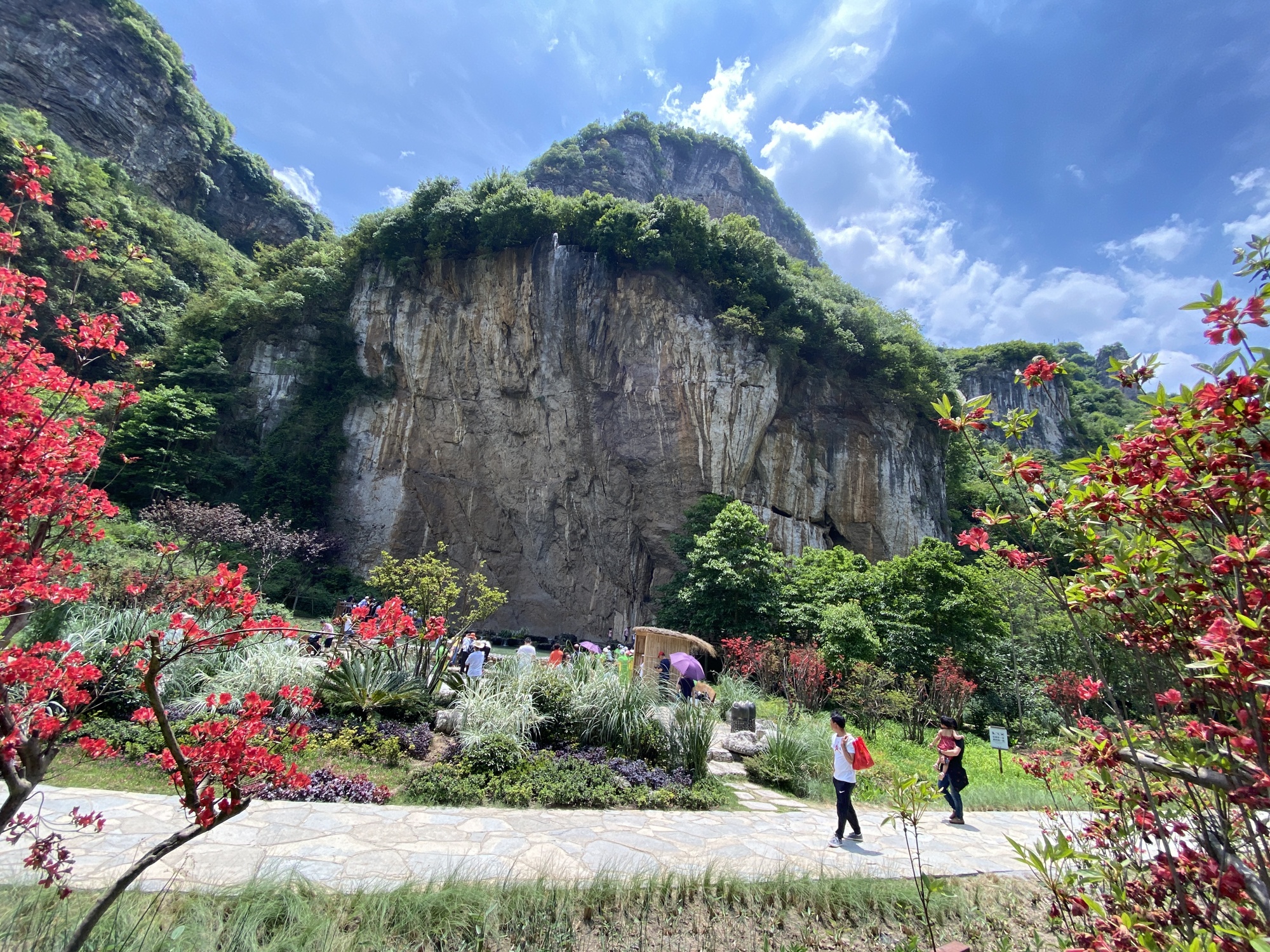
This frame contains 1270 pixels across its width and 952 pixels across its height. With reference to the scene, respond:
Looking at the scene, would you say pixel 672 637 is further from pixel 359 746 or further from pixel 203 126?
pixel 203 126

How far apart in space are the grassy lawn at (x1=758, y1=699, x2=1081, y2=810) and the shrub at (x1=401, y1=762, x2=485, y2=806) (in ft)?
13.5

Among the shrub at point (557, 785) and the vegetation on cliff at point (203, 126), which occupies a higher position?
the vegetation on cliff at point (203, 126)

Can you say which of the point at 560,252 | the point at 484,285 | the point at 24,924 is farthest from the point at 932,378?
the point at 24,924

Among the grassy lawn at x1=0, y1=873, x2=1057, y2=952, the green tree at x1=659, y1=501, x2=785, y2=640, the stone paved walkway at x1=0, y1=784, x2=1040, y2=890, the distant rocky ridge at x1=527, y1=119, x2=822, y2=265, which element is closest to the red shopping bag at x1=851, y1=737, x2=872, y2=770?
the stone paved walkway at x1=0, y1=784, x2=1040, y2=890

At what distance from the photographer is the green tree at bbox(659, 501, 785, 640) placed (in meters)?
15.8

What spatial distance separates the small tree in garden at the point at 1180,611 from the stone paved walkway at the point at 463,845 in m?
2.61

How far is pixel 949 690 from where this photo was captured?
12.0 m

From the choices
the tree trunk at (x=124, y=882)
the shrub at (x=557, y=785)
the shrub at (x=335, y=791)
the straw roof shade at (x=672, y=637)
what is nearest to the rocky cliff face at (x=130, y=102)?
the straw roof shade at (x=672, y=637)

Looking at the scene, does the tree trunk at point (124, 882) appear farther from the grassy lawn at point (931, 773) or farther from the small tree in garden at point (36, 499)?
the grassy lawn at point (931, 773)

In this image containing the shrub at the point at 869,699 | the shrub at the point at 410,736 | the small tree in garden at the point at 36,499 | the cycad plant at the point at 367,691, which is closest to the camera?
the small tree in garden at the point at 36,499

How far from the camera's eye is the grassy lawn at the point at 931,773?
7.31m

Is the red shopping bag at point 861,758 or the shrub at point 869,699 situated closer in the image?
the red shopping bag at point 861,758

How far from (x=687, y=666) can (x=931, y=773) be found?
14.0 feet

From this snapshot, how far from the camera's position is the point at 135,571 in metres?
11.7
